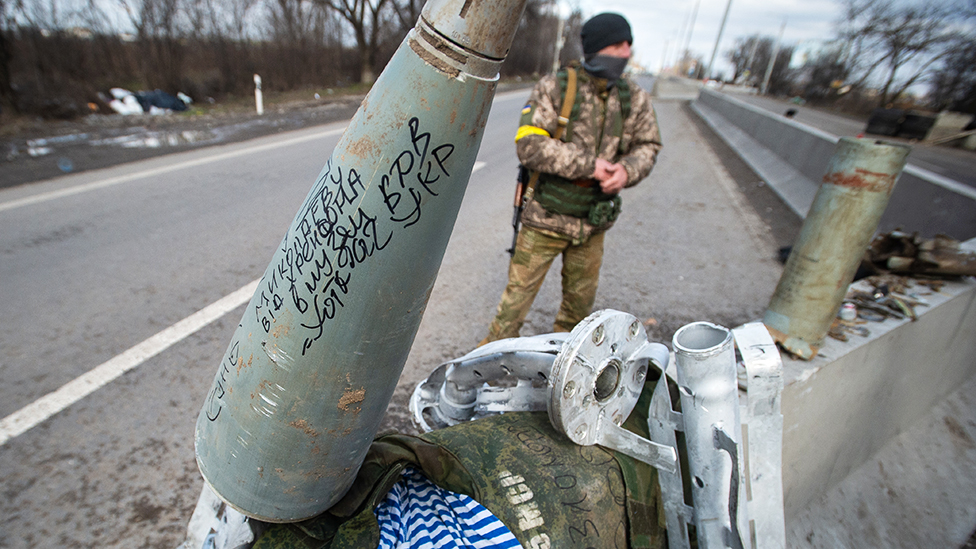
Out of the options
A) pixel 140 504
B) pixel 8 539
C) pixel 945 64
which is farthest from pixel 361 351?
pixel 945 64

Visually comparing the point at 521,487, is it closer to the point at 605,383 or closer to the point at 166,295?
→ the point at 605,383

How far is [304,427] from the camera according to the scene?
91cm

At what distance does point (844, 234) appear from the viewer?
2.06 m

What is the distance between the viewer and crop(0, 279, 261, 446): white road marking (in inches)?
90.0

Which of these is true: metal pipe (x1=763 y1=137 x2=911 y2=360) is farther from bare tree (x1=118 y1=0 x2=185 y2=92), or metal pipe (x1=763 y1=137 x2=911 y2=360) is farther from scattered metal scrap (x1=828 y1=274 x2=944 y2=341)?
bare tree (x1=118 y1=0 x2=185 y2=92)

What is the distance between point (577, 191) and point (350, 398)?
1862 mm

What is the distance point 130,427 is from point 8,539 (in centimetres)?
57

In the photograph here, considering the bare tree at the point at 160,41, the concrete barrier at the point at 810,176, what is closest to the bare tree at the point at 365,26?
the bare tree at the point at 160,41

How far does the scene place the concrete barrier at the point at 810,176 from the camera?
407cm

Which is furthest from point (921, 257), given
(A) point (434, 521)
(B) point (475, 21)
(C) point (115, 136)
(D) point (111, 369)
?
(C) point (115, 136)

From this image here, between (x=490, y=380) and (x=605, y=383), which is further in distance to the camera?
(x=490, y=380)

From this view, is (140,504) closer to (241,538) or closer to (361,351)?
(241,538)

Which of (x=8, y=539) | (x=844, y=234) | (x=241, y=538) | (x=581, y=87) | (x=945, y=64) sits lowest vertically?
(x=8, y=539)

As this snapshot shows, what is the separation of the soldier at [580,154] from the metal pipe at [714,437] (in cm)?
133
